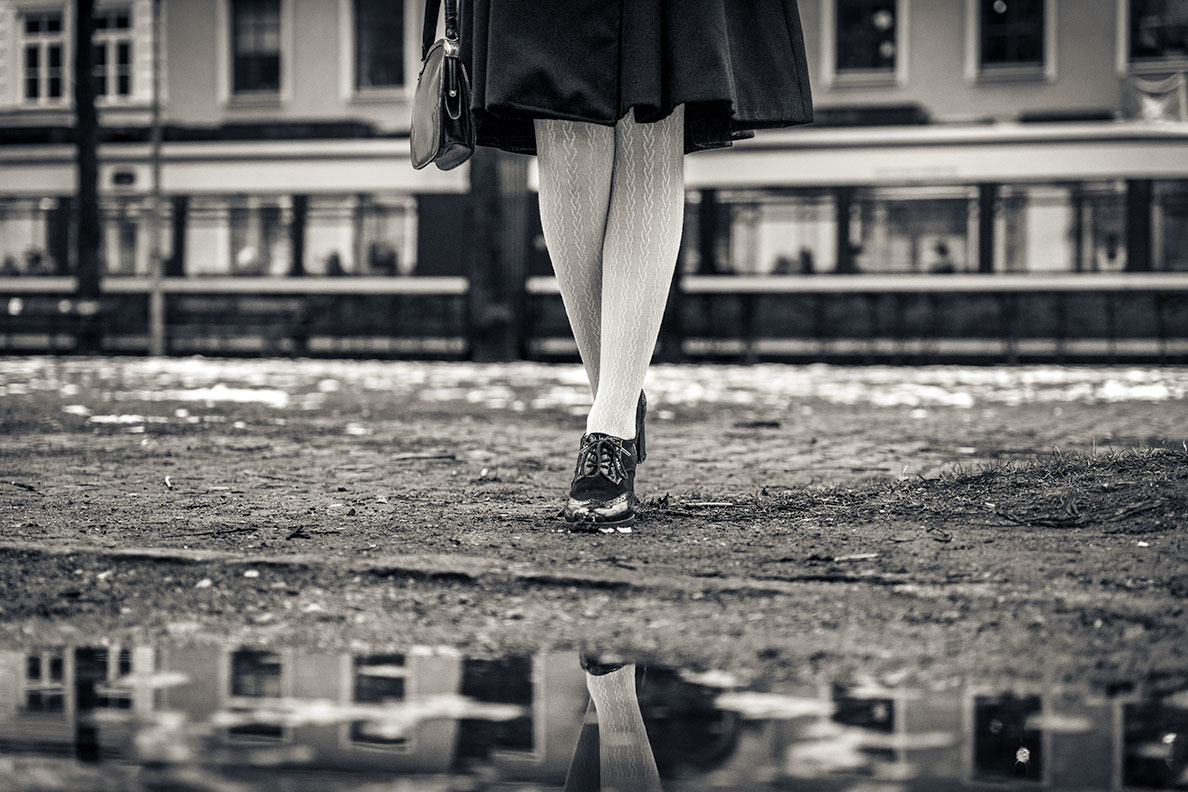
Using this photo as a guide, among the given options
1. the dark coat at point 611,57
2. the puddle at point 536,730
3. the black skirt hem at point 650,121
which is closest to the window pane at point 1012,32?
the black skirt hem at point 650,121

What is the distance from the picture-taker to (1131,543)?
264cm

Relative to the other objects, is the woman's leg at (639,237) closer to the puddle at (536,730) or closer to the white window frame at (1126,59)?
the puddle at (536,730)

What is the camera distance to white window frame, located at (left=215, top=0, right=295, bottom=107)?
87.9ft

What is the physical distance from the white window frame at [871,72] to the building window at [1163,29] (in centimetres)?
357

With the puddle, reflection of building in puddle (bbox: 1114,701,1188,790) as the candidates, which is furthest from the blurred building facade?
reflection of building in puddle (bbox: 1114,701,1188,790)

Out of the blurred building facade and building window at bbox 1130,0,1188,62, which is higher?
building window at bbox 1130,0,1188,62

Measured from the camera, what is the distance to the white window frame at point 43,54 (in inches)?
1093

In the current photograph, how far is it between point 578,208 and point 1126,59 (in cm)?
2200

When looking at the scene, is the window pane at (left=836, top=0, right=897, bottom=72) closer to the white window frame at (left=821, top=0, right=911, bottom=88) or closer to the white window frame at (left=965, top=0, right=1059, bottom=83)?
the white window frame at (left=821, top=0, right=911, bottom=88)

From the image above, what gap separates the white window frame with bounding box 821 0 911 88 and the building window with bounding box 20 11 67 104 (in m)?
14.1

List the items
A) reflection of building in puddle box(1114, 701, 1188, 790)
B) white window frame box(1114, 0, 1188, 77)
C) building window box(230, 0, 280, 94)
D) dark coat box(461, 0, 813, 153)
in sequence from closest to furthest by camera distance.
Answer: reflection of building in puddle box(1114, 701, 1188, 790) < dark coat box(461, 0, 813, 153) < white window frame box(1114, 0, 1188, 77) < building window box(230, 0, 280, 94)

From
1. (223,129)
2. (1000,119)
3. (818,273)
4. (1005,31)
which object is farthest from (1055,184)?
(223,129)

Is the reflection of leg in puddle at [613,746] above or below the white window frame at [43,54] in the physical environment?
below

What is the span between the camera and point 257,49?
26938 mm
